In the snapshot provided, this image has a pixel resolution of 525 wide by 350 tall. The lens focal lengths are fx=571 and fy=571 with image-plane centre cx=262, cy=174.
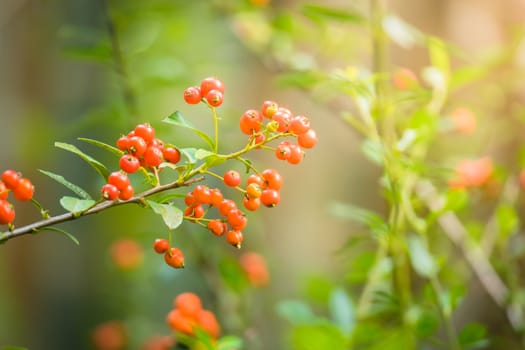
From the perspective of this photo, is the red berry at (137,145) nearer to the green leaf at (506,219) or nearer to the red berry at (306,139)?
the red berry at (306,139)

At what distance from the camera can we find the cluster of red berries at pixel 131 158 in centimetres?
44

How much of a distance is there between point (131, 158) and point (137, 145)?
0.4 inches

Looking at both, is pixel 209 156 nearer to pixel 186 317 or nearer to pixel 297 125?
pixel 297 125

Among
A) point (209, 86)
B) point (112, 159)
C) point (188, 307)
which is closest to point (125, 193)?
point (209, 86)

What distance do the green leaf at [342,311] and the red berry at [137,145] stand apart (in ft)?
1.61

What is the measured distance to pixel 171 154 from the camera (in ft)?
1.55

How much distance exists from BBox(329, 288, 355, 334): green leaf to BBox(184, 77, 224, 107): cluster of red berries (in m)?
0.47

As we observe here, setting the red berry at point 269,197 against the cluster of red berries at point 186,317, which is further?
the cluster of red berries at point 186,317

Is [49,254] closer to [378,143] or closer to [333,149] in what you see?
[333,149]

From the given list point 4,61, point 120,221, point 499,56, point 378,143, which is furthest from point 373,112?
point 4,61

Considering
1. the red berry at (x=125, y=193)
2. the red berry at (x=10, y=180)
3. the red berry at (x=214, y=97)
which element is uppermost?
the red berry at (x=214, y=97)

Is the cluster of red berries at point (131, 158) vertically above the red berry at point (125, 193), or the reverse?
the cluster of red berries at point (131, 158)

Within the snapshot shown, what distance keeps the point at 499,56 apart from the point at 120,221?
126 centimetres

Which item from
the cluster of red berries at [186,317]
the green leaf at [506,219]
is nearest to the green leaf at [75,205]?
the cluster of red berries at [186,317]
